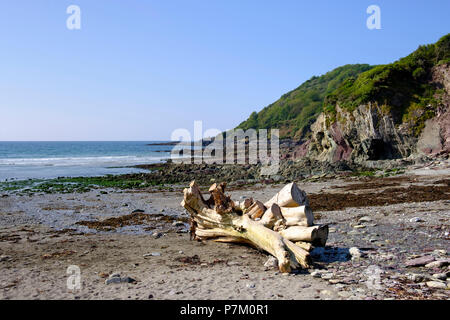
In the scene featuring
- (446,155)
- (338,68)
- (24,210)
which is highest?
(338,68)

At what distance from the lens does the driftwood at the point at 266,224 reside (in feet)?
20.9

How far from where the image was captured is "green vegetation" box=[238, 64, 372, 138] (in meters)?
72.0

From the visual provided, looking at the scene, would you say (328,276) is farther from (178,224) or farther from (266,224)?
(178,224)

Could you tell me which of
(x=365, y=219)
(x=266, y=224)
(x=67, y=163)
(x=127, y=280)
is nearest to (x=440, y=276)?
(x=266, y=224)

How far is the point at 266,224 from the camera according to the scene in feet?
24.0

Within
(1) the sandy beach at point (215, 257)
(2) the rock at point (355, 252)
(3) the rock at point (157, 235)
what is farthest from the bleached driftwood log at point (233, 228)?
(3) the rock at point (157, 235)

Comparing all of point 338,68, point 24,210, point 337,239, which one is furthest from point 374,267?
point 338,68

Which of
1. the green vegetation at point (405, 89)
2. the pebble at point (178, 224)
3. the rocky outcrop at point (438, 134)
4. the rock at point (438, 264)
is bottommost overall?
the pebble at point (178, 224)

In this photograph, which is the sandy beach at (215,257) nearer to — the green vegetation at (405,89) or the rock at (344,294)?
the rock at (344,294)

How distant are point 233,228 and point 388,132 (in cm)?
2514

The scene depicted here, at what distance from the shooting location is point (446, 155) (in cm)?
2455

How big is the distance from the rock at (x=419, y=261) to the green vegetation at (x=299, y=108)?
5933 centimetres

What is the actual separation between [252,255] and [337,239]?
222 cm
